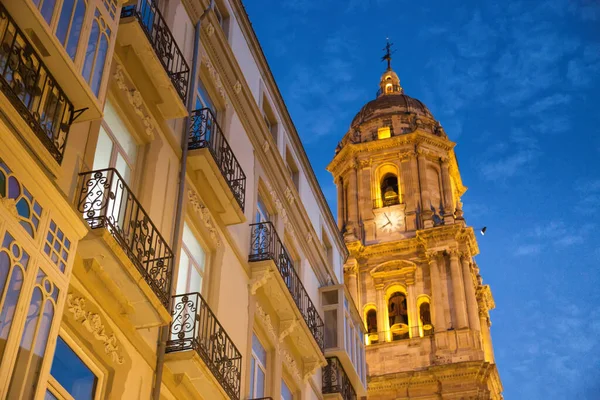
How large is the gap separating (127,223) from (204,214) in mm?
3085

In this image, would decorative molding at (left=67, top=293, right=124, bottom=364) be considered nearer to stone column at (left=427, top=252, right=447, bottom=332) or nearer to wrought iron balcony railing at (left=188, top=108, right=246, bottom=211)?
wrought iron balcony railing at (left=188, top=108, right=246, bottom=211)

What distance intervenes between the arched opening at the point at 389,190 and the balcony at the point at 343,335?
23.1 m

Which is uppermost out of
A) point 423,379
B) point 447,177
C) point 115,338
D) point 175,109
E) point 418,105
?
point 418,105

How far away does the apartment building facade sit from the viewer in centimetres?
863

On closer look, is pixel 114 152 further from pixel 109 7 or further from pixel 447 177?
pixel 447 177

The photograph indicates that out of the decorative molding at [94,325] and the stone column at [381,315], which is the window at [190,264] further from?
the stone column at [381,315]

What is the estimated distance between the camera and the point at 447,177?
45688mm

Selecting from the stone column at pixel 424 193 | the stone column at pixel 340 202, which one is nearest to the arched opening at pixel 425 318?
the stone column at pixel 424 193

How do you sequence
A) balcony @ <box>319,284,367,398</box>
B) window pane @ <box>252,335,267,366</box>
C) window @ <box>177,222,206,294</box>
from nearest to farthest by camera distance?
window @ <box>177,222,206,294</box> < window pane @ <box>252,335,267,366</box> < balcony @ <box>319,284,367,398</box>

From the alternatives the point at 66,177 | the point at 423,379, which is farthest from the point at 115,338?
the point at 423,379

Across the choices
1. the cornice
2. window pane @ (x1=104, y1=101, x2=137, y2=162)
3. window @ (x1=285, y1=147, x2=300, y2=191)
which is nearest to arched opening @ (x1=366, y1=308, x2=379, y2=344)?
the cornice

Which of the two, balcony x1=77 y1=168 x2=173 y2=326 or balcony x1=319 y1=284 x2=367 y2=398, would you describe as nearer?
balcony x1=77 y1=168 x2=173 y2=326

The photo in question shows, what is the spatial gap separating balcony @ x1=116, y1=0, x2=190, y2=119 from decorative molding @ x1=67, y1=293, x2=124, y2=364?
3876mm

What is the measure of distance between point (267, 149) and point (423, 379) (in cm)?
2165
